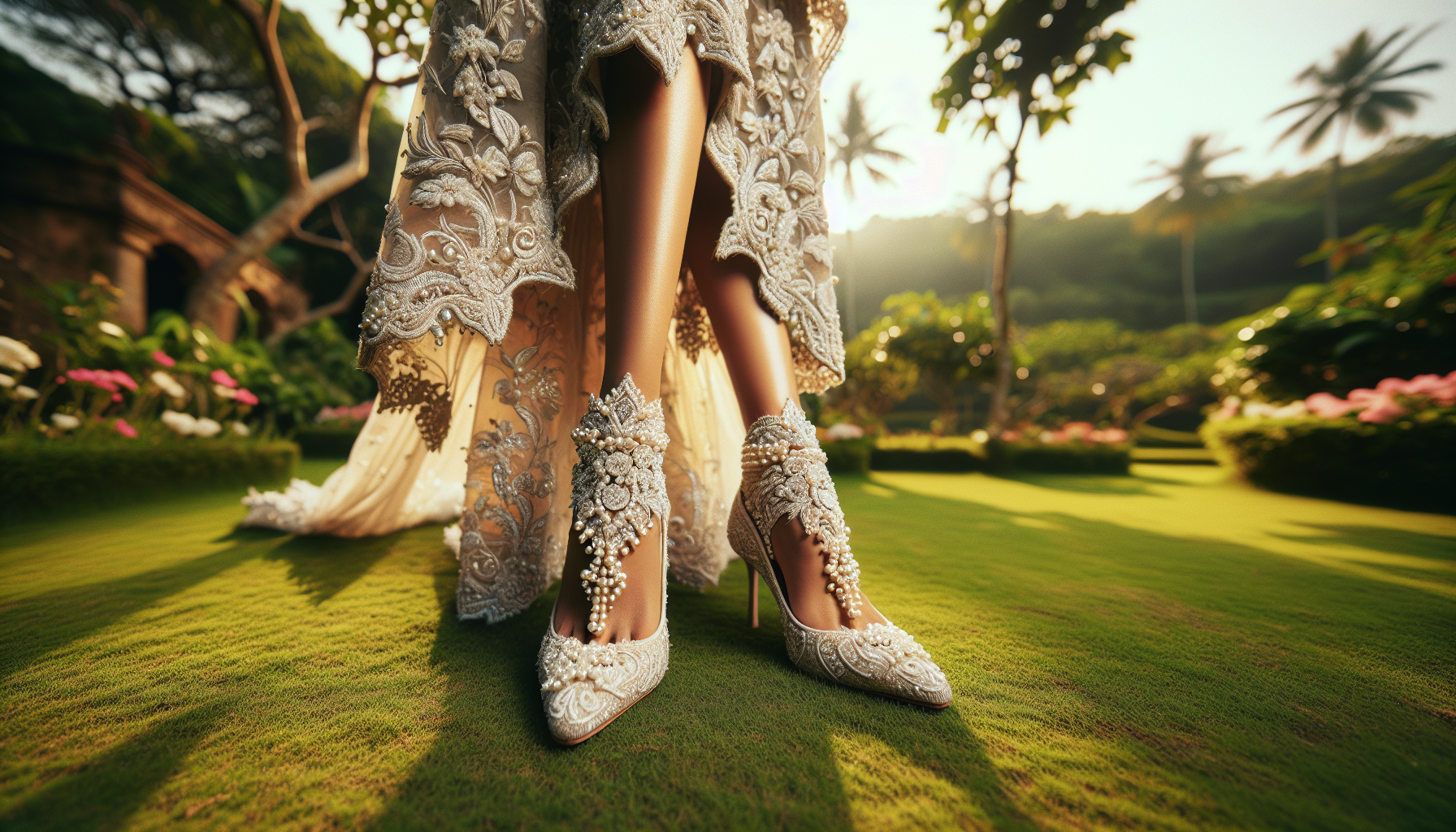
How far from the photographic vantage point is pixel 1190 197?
2367cm

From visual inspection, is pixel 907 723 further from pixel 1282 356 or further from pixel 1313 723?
pixel 1282 356

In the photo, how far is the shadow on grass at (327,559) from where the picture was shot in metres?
1.26

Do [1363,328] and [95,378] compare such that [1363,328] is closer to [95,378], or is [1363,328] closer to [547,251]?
[547,251]

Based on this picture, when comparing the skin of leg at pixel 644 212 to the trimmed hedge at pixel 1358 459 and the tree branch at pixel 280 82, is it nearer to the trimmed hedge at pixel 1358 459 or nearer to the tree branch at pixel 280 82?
the trimmed hedge at pixel 1358 459

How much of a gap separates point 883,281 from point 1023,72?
23839 mm

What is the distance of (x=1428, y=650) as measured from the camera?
0.99 metres

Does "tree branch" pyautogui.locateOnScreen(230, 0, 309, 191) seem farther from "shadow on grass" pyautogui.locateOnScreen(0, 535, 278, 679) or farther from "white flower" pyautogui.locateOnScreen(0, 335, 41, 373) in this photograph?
"shadow on grass" pyautogui.locateOnScreen(0, 535, 278, 679)

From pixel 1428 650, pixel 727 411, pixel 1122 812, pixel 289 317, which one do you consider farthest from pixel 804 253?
pixel 289 317

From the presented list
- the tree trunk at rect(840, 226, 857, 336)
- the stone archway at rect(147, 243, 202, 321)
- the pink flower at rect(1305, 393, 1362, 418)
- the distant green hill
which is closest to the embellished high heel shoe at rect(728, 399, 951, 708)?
the pink flower at rect(1305, 393, 1362, 418)

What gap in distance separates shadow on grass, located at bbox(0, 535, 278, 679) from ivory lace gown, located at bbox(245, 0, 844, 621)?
1.98ft

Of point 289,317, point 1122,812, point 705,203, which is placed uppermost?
point 289,317

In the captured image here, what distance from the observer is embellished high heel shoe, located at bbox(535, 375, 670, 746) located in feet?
2.38

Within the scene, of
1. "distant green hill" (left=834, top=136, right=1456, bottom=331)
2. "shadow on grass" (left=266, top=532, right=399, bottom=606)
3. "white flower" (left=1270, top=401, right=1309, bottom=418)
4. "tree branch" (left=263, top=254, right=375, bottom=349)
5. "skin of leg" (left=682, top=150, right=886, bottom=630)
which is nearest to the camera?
"skin of leg" (left=682, top=150, right=886, bottom=630)

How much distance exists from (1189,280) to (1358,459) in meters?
25.6
